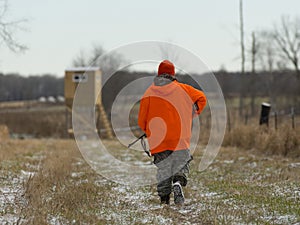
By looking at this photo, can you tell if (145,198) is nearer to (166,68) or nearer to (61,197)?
(61,197)

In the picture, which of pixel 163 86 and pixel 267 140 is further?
pixel 267 140

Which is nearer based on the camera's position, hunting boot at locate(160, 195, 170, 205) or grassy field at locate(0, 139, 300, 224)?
grassy field at locate(0, 139, 300, 224)

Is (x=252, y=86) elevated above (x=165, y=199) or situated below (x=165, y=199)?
above

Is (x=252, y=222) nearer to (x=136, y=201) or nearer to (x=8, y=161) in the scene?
(x=136, y=201)

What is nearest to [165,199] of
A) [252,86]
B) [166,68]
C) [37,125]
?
[166,68]

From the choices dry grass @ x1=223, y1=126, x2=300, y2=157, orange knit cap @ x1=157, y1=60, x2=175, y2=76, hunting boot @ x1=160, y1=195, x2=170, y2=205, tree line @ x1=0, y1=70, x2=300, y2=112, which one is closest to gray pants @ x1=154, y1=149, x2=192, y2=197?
hunting boot @ x1=160, y1=195, x2=170, y2=205

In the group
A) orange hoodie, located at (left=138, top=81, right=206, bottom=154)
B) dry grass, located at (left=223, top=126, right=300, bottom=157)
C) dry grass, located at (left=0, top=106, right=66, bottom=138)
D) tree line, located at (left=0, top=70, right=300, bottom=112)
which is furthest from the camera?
dry grass, located at (left=0, top=106, right=66, bottom=138)

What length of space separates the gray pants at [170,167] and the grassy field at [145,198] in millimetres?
293

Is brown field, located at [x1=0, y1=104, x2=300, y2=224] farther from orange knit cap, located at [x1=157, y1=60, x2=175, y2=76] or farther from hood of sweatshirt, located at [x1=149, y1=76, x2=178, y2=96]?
orange knit cap, located at [x1=157, y1=60, x2=175, y2=76]

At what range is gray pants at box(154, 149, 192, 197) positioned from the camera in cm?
702

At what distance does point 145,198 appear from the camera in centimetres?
760

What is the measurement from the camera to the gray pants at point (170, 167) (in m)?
7.02

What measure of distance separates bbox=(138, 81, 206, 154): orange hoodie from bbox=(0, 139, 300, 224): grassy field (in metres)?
0.96

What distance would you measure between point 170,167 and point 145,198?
34.6 inches
